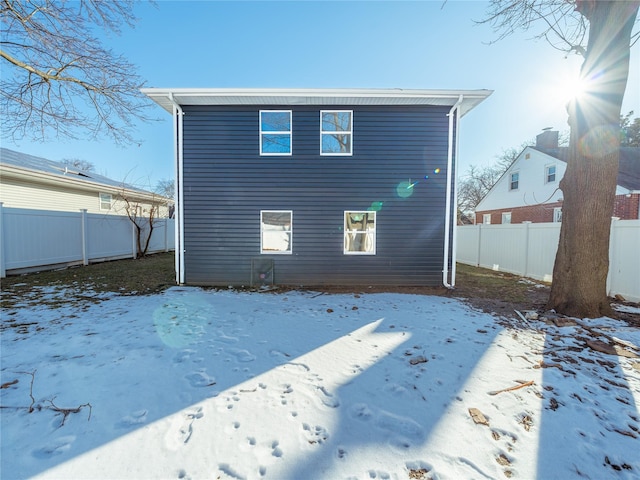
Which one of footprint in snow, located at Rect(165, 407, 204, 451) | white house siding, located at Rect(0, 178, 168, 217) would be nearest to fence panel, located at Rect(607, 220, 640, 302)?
footprint in snow, located at Rect(165, 407, 204, 451)

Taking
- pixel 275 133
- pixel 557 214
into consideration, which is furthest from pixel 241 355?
pixel 557 214

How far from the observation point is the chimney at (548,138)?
55.9 feet

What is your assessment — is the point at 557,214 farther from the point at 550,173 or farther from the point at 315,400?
the point at 315,400

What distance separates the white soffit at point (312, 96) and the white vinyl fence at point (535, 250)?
14.5ft

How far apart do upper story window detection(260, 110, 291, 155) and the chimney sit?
59.0 ft

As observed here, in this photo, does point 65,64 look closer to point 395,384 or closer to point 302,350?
point 302,350

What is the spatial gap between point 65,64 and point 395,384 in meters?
Result: 9.68

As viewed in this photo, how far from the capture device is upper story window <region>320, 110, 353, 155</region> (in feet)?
24.2

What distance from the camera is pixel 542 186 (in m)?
15.3

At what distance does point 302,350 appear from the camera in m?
3.47

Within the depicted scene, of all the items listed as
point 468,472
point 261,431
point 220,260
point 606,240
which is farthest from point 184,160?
point 606,240

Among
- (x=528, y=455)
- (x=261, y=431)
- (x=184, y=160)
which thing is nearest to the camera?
(x=528, y=455)

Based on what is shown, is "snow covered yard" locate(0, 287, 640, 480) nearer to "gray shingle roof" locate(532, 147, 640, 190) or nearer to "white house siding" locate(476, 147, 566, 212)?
"gray shingle roof" locate(532, 147, 640, 190)

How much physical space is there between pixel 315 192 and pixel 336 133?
1.72 metres
